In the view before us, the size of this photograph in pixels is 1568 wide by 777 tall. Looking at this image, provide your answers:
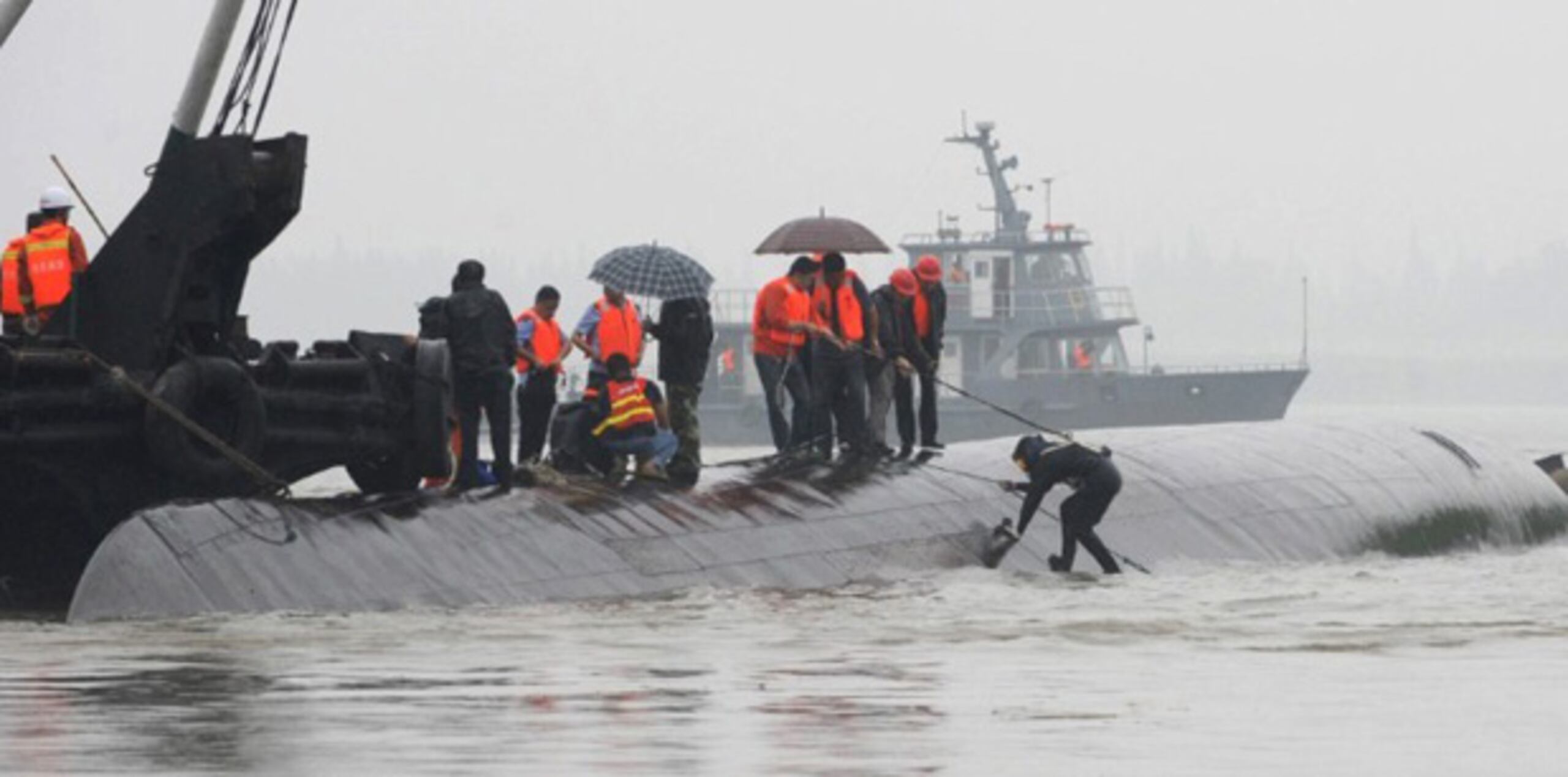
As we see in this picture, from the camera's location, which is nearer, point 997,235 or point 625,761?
point 625,761

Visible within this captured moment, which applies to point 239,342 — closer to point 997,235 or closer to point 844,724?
point 844,724

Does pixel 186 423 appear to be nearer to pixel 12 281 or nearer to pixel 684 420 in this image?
pixel 12 281

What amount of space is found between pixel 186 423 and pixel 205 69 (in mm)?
2879

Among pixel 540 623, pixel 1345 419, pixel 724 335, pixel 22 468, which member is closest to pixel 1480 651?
pixel 540 623

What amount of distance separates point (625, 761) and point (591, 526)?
10.9 metres

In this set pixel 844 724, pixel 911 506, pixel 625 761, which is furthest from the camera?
pixel 911 506

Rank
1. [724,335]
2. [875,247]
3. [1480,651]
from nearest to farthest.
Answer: [1480,651], [875,247], [724,335]

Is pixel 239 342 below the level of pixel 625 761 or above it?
above

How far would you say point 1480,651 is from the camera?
21141 mm

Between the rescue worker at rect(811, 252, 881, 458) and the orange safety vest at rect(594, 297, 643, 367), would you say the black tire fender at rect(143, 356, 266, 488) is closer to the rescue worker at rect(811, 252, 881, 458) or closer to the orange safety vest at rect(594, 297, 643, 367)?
the orange safety vest at rect(594, 297, 643, 367)

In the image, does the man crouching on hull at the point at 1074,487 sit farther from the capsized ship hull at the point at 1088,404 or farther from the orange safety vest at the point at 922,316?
the capsized ship hull at the point at 1088,404

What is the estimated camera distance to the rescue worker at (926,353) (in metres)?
30.3

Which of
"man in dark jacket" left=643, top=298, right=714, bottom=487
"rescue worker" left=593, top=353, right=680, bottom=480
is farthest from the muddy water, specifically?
"man in dark jacket" left=643, top=298, right=714, bottom=487

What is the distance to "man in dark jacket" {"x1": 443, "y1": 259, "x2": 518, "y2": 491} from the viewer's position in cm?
2531
